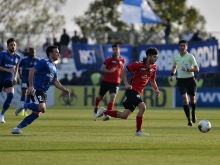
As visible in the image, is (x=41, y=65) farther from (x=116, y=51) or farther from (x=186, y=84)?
(x=116, y=51)

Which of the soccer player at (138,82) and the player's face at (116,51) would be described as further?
the player's face at (116,51)

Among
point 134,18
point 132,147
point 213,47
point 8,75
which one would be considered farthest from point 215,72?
point 132,147

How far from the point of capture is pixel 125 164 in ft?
38.8

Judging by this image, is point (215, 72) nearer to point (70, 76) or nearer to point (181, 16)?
point (70, 76)

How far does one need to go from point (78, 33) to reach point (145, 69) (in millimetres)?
23594

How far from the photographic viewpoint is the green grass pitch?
12.4 meters

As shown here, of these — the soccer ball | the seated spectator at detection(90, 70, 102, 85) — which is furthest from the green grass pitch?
the seated spectator at detection(90, 70, 102, 85)

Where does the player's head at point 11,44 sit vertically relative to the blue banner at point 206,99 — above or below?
above

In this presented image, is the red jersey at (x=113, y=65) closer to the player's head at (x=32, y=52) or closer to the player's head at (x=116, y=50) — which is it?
the player's head at (x=116, y=50)

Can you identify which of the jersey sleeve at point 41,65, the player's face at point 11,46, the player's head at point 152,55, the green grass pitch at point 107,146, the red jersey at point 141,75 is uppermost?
the player's face at point 11,46

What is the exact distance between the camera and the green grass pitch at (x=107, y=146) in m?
12.4

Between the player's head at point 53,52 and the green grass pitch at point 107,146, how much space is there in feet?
5.58

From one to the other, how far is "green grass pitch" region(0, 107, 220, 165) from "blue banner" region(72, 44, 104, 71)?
1926cm

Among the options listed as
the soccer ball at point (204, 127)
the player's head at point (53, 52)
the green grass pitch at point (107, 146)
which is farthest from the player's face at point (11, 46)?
the soccer ball at point (204, 127)
